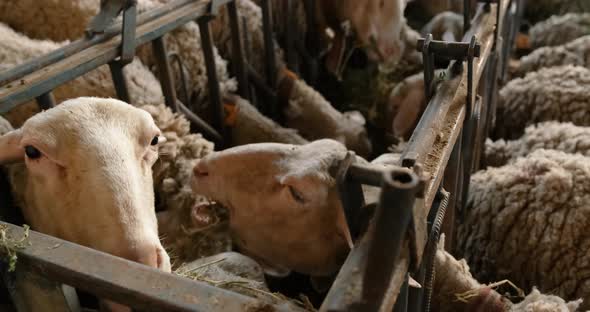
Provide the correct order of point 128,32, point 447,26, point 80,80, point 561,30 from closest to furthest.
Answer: point 128,32 → point 80,80 → point 447,26 → point 561,30

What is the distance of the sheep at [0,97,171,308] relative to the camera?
125 cm

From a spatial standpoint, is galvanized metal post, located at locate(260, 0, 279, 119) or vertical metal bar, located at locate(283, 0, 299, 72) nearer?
galvanized metal post, located at locate(260, 0, 279, 119)

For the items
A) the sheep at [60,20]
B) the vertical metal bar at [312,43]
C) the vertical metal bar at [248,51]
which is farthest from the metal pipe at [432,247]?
the vertical metal bar at [312,43]

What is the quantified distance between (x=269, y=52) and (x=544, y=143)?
68.2 inches

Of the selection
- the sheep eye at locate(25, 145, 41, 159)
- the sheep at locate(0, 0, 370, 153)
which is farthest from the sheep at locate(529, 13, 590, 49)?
the sheep eye at locate(25, 145, 41, 159)

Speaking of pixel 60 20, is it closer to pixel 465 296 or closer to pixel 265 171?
pixel 265 171

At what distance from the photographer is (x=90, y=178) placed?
128cm

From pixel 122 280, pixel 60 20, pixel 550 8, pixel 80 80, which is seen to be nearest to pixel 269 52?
pixel 60 20

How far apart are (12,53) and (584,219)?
2.50m

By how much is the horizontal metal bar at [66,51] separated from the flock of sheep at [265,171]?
17 centimetres

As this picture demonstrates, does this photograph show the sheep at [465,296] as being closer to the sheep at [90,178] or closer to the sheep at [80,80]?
the sheep at [90,178]

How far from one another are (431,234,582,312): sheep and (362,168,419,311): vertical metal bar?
876mm

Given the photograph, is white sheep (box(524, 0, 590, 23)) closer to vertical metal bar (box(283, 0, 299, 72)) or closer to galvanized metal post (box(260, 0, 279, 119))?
vertical metal bar (box(283, 0, 299, 72))

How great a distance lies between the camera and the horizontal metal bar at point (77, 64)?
1543 millimetres
